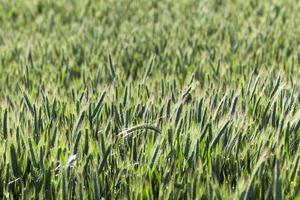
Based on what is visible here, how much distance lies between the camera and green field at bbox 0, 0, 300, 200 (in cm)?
175

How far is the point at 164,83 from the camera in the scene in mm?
2719

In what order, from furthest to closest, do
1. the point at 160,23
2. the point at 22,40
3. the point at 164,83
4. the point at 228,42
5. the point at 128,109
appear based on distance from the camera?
the point at 160,23, the point at 22,40, the point at 228,42, the point at 164,83, the point at 128,109

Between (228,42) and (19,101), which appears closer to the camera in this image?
(19,101)

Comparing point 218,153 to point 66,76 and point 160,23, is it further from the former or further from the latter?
point 160,23

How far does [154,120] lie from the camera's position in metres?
2.14

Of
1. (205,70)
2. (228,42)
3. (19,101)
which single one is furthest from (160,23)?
(19,101)

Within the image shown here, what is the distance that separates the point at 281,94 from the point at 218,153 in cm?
52

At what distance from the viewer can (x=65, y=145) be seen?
2.02 metres

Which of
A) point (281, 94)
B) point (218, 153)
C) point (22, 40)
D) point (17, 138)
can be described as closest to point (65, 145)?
point (17, 138)

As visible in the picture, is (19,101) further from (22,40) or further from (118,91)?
(22,40)

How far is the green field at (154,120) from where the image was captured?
175cm

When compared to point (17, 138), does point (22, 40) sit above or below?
below

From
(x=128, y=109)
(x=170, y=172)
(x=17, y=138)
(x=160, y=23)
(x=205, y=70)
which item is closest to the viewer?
(x=170, y=172)

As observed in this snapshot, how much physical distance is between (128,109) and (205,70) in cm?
93
